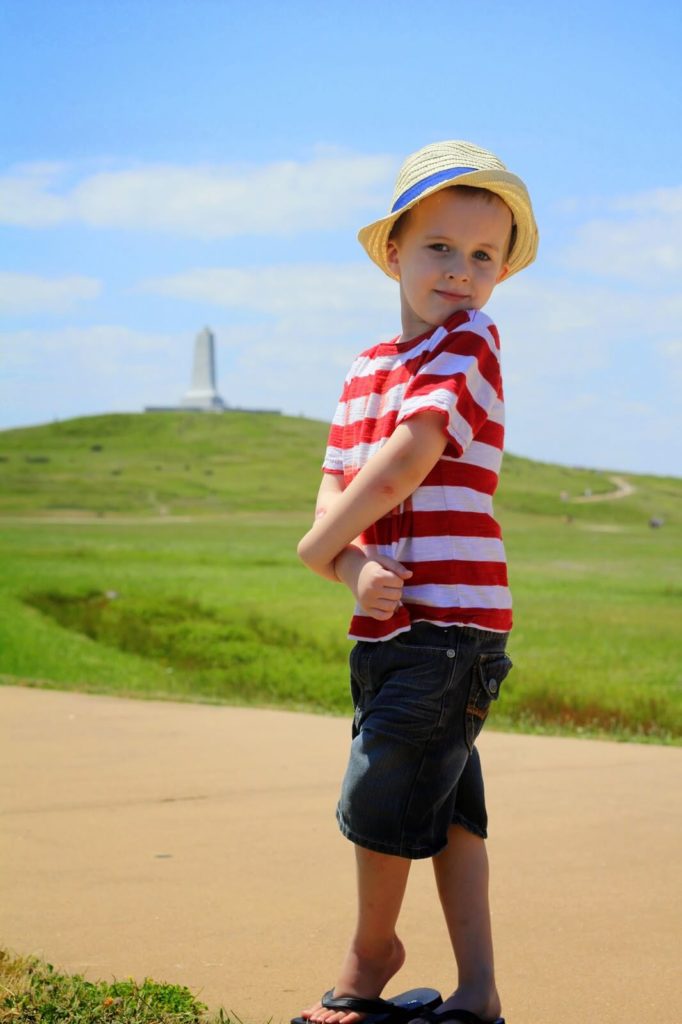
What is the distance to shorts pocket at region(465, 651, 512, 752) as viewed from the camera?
2.37 m

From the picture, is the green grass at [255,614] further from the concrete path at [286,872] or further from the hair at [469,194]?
the hair at [469,194]

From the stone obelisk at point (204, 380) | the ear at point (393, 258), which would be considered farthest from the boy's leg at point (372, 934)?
the stone obelisk at point (204, 380)

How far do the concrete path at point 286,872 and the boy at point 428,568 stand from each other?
16.6 inches

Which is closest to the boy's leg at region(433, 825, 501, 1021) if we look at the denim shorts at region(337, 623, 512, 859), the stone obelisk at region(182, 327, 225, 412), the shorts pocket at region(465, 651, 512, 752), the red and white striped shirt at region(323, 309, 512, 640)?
the denim shorts at region(337, 623, 512, 859)

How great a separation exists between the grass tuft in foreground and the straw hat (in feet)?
5.38

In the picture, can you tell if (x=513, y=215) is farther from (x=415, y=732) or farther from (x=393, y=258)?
(x=415, y=732)

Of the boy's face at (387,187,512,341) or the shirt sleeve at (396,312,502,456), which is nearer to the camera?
the shirt sleeve at (396,312,502,456)

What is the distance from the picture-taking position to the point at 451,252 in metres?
2.50

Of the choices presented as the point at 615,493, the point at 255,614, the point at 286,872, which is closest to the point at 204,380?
the point at 615,493

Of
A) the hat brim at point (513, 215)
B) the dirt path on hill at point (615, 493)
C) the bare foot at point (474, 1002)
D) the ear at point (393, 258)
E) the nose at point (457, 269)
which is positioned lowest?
the bare foot at point (474, 1002)

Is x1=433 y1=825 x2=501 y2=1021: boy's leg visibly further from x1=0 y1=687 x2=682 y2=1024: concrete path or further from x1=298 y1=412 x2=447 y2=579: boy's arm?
x1=298 y1=412 x2=447 y2=579: boy's arm

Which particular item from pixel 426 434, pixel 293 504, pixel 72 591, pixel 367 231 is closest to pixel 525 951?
pixel 426 434

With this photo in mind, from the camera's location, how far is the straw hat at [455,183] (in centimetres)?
245

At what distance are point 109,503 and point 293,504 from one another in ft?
21.6
